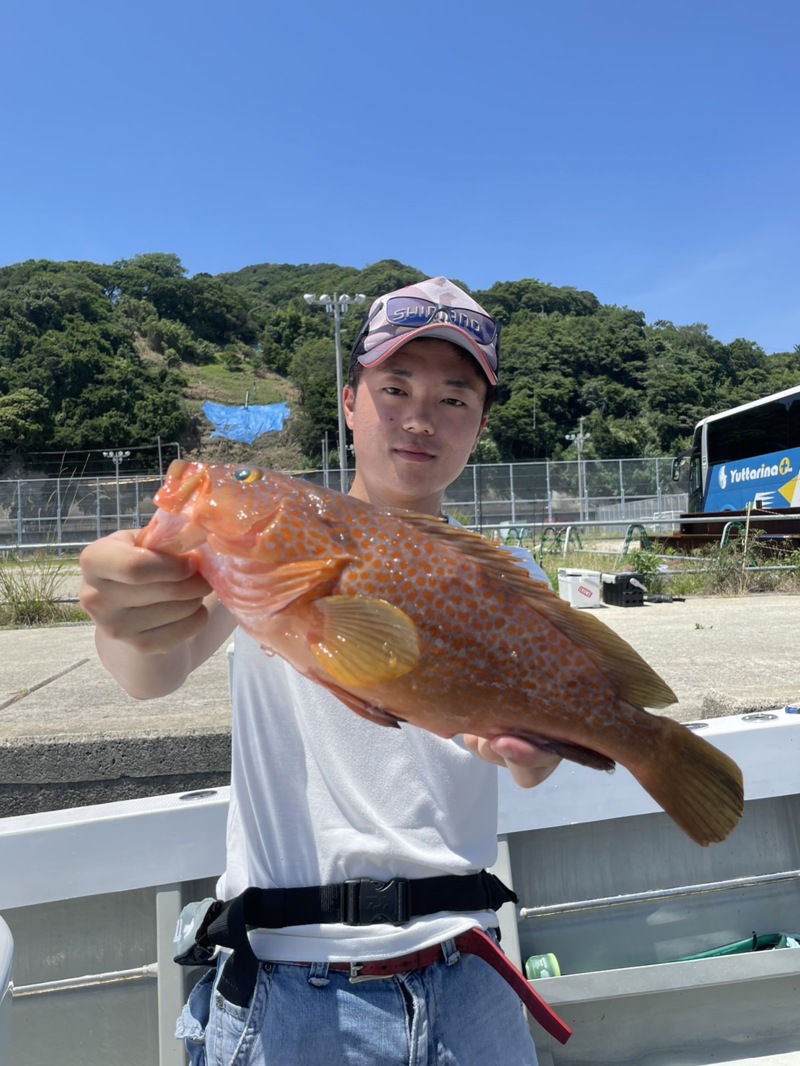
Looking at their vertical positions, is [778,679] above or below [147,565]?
below

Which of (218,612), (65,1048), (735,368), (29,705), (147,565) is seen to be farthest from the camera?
(735,368)

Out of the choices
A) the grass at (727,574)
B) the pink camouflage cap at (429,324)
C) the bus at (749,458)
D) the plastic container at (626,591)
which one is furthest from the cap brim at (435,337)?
the bus at (749,458)

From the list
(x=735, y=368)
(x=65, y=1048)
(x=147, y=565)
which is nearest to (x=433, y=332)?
(x=147, y=565)

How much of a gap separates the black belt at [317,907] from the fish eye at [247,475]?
2.99ft

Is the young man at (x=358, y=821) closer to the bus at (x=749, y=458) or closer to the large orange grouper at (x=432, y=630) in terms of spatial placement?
the large orange grouper at (x=432, y=630)

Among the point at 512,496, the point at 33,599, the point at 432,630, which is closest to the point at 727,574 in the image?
the point at 33,599

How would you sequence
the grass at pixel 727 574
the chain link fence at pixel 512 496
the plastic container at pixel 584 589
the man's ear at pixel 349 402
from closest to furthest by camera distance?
the man's ear at pixel 349 402 < the plastic container at pixel 584 589 < the grass at pixel 727 574 < the chain link fence at pixel 512 496

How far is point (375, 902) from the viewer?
5.20 feet

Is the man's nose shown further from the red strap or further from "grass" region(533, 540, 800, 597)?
"grass" region(533, 540, 800, 597)

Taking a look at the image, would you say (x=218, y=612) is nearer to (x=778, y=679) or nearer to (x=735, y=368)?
(x=778, y=679)

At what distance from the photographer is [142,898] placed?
2623 mm

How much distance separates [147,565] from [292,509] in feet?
0.93

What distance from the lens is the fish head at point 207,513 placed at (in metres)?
1.34

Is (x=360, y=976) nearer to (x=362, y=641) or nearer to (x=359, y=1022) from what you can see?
(x=359, y=1022)
